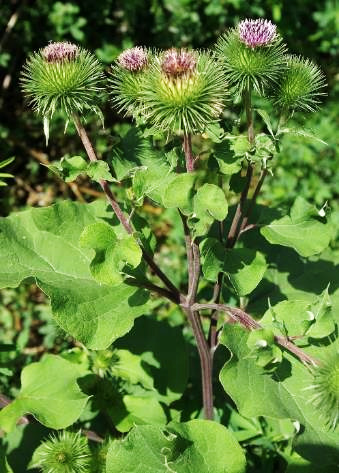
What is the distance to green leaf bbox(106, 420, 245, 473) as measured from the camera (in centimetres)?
177

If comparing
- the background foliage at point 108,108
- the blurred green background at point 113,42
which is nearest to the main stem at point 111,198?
the background foliage at point 108,108

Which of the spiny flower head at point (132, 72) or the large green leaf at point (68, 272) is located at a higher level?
the spiny flower head at point (132, 72)

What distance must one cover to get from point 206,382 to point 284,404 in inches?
15.3

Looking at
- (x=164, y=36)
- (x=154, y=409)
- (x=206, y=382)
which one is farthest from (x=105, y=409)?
(x=164, y=36)

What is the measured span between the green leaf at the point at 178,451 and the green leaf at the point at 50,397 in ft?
0.90

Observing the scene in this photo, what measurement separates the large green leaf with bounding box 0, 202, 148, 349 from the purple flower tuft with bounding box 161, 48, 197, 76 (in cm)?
71

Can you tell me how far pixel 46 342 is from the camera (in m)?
3.38

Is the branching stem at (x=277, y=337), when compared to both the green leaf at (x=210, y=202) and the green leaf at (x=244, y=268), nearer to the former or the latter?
the green leaf at (x=244, y=268)

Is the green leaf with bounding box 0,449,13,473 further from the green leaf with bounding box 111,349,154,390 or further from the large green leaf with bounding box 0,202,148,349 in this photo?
the green leaf with bounding box 111,349,154,390

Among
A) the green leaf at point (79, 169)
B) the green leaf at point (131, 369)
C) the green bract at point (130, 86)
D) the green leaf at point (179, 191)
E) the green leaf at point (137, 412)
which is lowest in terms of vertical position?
the green leaf at point (137, 412)

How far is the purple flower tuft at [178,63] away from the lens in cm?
164

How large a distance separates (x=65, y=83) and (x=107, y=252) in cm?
50

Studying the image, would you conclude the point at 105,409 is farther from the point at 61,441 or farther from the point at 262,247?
the point at 262,247

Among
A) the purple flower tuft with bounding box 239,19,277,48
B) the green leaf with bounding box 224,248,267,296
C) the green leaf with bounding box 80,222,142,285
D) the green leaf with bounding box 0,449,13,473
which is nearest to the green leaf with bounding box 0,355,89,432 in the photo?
the green leaf with bounding box 0,449,13,473
